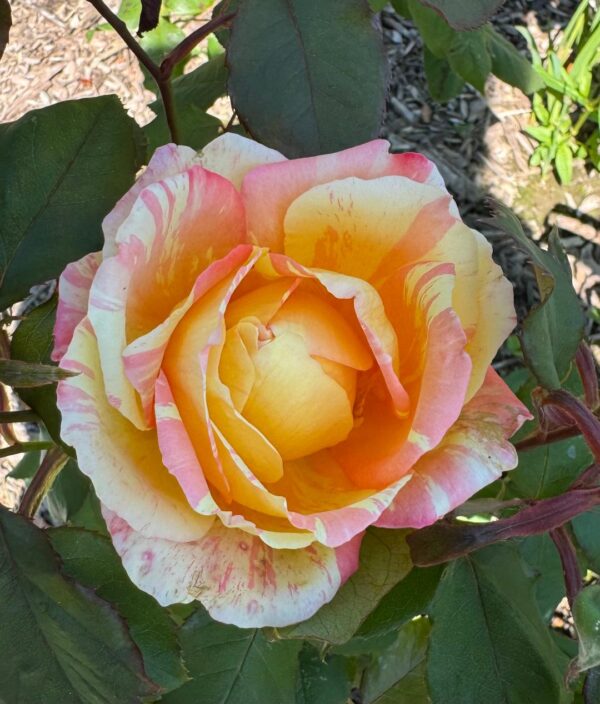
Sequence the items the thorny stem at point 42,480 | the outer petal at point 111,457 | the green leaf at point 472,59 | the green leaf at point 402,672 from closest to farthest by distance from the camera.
A: the outer petal at point 111,457 < the thorny stem at point 42,480 < the green leaf at point 402,672 < the green leaf at point 472,59

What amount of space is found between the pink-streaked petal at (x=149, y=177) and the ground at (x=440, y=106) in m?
1.51

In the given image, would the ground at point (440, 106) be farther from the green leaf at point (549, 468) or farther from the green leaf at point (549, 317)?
the green leaf at point (549, 317)

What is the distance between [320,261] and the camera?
56 cm

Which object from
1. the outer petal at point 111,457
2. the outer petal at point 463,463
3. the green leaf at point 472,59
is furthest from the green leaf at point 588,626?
the green leaf at point 472,59

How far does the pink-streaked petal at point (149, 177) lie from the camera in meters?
0.50

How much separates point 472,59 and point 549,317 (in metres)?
0.89

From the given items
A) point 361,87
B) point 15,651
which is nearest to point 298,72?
point 361,87

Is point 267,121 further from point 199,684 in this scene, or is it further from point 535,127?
point 535,127

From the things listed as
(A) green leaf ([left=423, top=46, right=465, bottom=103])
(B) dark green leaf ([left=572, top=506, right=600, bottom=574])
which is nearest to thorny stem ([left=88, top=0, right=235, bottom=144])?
(B) dark green leaf ([left=572, top=506, right=600, bottom=574])

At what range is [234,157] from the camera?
55cm

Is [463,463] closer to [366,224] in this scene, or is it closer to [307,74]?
[366,224]

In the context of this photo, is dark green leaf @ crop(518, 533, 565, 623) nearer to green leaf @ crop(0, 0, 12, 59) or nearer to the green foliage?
the green foliage

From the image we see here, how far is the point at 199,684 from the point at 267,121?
48 centimetres

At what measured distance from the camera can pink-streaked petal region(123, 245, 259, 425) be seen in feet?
1.54
